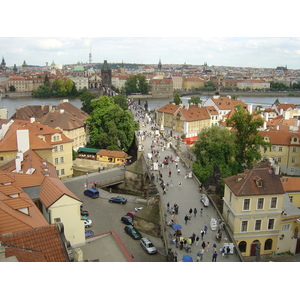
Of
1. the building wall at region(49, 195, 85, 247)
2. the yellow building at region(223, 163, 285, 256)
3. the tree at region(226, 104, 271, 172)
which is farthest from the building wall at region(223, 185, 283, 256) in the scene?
the tree at region(226, 104, 271, 172)

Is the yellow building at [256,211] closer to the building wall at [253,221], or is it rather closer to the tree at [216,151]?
the building wall at [253,221]

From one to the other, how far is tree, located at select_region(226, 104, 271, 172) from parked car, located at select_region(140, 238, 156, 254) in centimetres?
813

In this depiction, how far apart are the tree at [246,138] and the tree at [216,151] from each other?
0.92 m

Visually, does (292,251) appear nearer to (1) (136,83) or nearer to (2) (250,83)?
(1) (136,83)

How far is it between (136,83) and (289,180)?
61.5 metres

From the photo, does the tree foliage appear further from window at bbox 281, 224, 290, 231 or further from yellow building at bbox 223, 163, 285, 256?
window at bbox 281, 224, 290, 231

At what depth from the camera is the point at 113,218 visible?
45.7ft

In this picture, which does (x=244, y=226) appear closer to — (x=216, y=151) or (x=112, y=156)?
(x=216, y=151)

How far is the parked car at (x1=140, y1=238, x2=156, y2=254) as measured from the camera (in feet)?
35.9

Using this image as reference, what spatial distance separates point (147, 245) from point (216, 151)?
716cm

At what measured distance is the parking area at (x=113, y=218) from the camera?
11.0 meters

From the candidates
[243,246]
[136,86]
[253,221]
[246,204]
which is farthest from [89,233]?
[136,86]

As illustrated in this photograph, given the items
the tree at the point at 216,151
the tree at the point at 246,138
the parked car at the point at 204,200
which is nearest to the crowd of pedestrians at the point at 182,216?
the parked car at the point at 204,200

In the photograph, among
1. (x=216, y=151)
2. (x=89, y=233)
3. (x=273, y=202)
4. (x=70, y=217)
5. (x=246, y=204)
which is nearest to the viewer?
(x=70, y=217)
